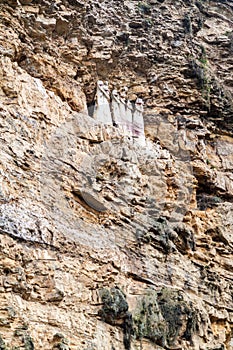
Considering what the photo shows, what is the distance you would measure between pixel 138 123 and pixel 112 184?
13.1ft

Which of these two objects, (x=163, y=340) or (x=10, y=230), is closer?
(x=10, y=230)

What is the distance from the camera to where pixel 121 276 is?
47.9 feet

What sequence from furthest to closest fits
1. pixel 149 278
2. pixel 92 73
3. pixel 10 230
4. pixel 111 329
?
pixel 92 73, pixel 149 278, pixel 111 329, pixel 10 230

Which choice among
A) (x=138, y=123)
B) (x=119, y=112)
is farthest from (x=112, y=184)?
(x=138, y=123)

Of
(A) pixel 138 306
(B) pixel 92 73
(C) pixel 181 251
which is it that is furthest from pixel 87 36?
(A) pixel 138 306

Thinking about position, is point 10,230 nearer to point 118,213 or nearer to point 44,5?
point 118,213

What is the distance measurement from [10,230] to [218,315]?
7.43 meters

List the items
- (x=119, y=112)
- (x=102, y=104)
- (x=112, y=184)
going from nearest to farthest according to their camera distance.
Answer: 1. (x=112, y=184)
2. (x=102, y=104)
3. (x=119, y=112)

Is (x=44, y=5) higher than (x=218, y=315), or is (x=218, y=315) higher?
(x=44, y=5)

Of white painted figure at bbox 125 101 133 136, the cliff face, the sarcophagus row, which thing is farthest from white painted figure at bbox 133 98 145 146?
the cliff face

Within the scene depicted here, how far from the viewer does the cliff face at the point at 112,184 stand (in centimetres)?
1264

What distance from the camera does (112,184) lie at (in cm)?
1638

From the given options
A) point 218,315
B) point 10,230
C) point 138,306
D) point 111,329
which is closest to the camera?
point 10,230

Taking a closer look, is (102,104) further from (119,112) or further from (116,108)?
(119,112)
